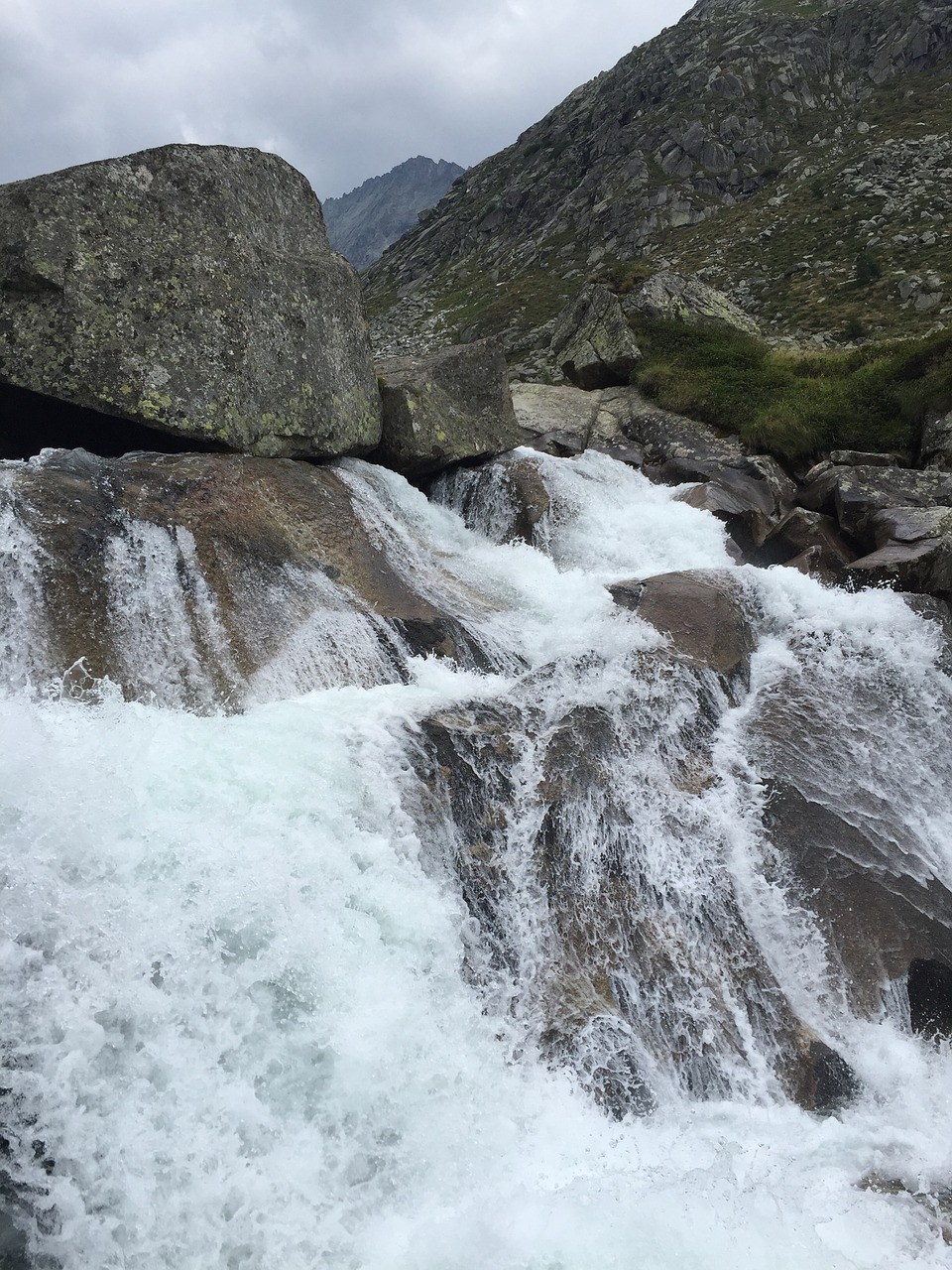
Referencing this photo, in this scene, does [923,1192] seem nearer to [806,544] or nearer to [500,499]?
[806,544]

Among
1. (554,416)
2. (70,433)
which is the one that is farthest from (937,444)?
(70,433)

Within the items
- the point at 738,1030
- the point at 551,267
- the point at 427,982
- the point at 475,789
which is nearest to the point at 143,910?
the point at 427,982

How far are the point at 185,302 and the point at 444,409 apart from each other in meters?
6.81

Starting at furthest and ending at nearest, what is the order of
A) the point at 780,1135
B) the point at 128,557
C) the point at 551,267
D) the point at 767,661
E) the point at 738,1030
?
the point at 551,267, the point at 767,661, the point at 128,557, the point at 738,1030, the point at 780,1135

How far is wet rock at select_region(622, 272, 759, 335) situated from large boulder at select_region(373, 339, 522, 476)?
14.6m

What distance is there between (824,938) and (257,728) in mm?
6554

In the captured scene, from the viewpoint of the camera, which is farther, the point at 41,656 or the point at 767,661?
the point at 767,661

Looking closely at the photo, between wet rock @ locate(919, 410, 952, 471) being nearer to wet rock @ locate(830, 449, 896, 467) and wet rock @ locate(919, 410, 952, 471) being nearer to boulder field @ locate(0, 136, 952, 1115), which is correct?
wet rock @ locate(830, 449, 896, 467)

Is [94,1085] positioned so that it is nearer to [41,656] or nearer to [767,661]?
[41,656]

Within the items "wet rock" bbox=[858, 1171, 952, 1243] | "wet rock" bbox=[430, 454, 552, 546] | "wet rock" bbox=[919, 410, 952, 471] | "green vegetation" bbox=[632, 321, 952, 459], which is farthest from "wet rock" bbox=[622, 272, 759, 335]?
"wet rock" bbox=[858, 1171, 952, 1243]

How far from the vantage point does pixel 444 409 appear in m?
17.8

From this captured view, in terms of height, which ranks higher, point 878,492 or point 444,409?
point 444,409

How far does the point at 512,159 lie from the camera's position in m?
103

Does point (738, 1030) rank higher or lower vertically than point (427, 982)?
lower
